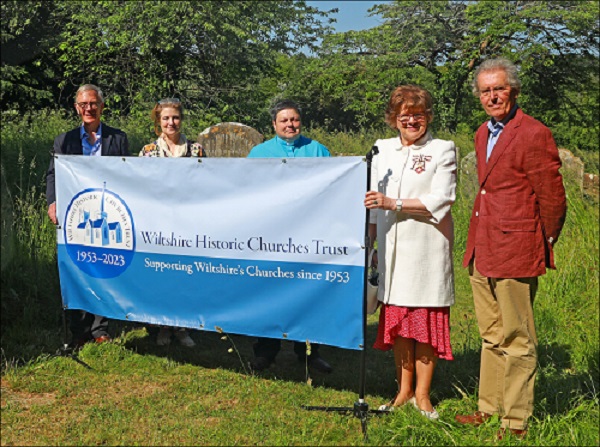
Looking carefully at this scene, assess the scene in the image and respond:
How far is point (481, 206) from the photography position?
3.96 metres

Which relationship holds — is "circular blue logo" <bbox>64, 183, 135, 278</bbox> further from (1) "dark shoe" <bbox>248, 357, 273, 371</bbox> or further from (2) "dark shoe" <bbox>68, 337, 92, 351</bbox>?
(1) "dark shoe" <bbox>248, 357, 273, 371</bbox>

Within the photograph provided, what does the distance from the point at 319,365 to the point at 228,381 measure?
0.74 metres

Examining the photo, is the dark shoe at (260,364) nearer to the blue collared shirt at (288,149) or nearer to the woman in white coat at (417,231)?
the woman in white coat at (417,231)

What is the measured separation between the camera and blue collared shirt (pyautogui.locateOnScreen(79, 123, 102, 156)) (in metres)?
5.41

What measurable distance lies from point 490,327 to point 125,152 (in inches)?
123

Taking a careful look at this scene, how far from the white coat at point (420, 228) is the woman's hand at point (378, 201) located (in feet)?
0.46

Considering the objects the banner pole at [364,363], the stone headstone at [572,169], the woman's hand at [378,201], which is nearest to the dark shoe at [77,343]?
the banner pole at [364,363]

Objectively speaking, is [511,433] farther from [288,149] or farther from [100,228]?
[100,228]

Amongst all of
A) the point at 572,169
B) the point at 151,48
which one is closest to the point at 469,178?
the point at 572,169

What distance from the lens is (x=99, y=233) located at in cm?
503

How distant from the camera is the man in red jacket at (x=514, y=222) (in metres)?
3.69

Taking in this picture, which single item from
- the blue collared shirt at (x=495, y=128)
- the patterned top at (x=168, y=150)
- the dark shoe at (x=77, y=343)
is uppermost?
the blue collared shirt at (x=495, y=128)

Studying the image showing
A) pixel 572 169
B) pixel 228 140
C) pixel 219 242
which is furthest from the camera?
pixel 228 140

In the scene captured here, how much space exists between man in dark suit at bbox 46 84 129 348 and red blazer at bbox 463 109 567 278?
9.89ft
